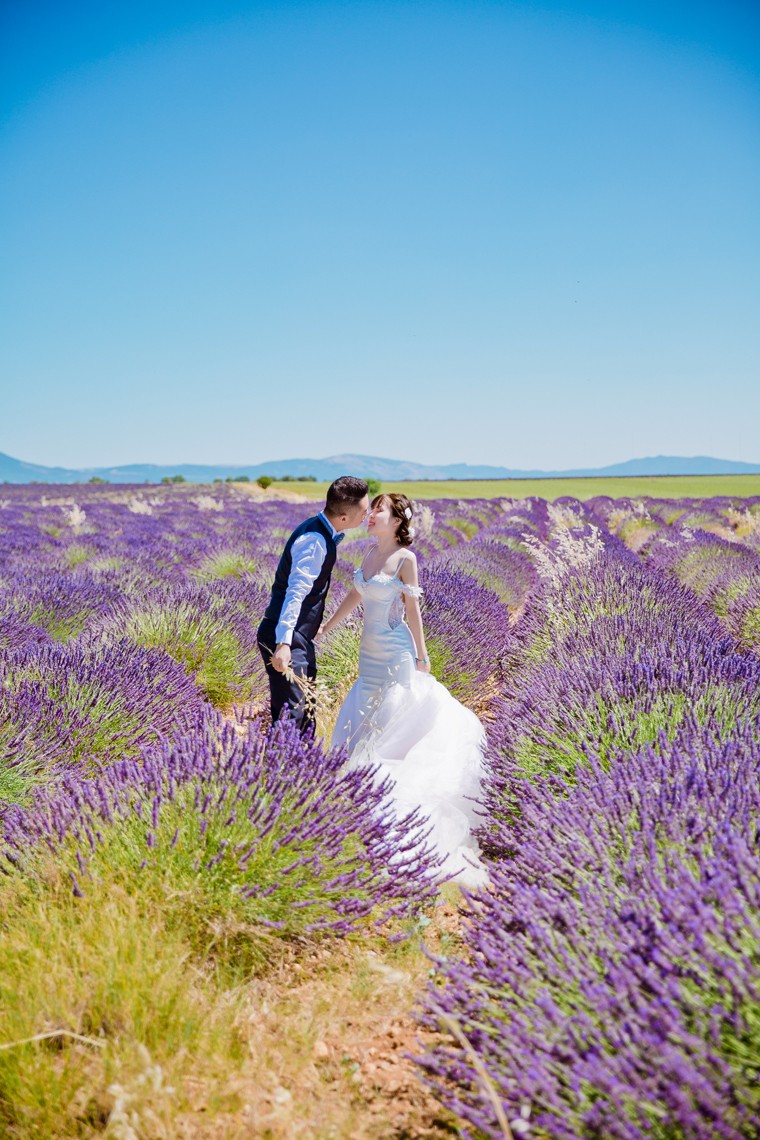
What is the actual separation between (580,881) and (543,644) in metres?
2.72

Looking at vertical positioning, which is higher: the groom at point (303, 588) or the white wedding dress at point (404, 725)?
the groom at point (303, 588)

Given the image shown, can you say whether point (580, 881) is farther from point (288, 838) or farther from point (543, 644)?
point (543, 644)

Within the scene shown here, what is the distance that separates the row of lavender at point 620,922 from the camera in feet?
3.57

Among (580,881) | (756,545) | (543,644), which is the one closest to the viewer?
(580,881)

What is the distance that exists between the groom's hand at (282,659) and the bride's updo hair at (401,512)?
30.2 inches

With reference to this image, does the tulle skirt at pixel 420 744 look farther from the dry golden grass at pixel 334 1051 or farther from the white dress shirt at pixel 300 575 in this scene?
the dry golden grass at pixel 334 1051

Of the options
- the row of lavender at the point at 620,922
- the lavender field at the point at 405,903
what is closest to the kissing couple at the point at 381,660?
the lavender field at the point at 405,903

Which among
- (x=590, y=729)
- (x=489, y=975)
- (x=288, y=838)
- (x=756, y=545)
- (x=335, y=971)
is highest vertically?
(x=756, y=545)

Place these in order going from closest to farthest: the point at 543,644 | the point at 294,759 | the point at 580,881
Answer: the point at 580,881 → the point at 294,759 → the point at 543,644

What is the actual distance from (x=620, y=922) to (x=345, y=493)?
2192mm

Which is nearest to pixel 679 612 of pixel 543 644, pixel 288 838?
pixel 543 644

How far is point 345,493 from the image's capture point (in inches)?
126

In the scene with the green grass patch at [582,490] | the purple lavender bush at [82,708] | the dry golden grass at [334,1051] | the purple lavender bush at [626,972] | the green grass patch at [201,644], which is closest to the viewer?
the purple lavender bush at [626,972]

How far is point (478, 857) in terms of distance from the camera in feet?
8.45
